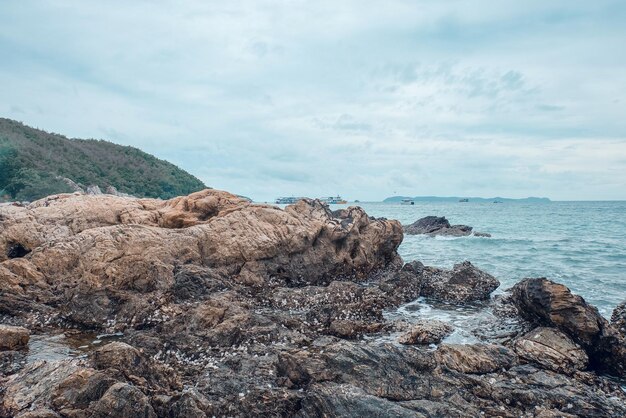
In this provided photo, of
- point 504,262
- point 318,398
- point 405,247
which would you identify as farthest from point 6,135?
point 318,398

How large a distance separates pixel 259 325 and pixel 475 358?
21.2 feet

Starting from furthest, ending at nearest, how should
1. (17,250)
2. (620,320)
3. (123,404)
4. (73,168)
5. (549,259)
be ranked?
(73,168) → (549,259) → (17,250) → (620,320) → (123,404)

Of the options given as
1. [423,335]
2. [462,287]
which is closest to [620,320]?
[423,335]

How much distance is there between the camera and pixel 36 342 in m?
13.5

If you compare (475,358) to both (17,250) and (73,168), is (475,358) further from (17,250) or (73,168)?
(73,168)

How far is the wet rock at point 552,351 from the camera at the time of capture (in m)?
12.0

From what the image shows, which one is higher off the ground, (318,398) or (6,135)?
(6,135)

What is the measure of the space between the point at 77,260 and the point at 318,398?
43.2 ft

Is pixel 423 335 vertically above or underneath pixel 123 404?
underneath

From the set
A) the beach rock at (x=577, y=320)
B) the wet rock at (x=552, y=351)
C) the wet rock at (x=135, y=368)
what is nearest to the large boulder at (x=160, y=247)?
the wet rock at (x=135, y=368)

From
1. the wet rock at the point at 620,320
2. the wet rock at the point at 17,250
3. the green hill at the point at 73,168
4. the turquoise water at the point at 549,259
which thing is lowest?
the turquoise water at the point at 549,259

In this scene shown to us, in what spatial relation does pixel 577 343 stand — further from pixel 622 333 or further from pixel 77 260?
pixel 77 260

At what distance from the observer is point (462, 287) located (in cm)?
2125

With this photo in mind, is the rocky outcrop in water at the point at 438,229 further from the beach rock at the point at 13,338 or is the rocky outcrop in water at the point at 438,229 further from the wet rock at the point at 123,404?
the wet rock at the point at 123,404
